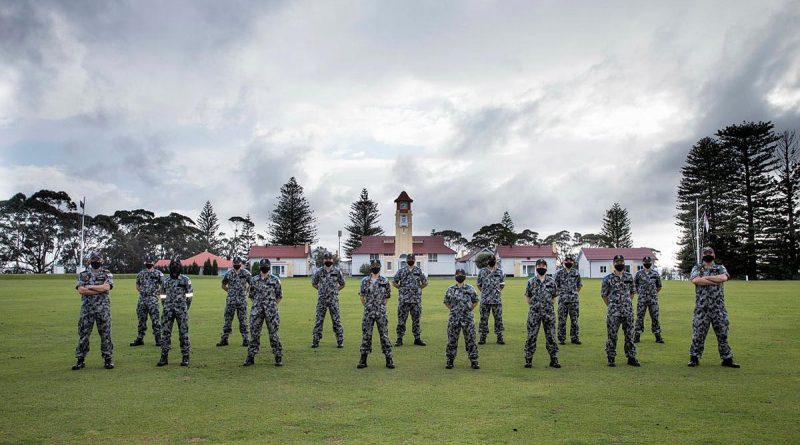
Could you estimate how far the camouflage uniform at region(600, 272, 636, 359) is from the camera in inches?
424

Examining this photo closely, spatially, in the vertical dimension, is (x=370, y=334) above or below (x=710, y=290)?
below

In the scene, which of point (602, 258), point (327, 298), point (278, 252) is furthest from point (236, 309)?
point (602, 258)

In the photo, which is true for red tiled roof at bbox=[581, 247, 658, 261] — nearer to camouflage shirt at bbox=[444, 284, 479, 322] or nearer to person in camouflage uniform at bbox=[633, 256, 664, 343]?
person in camouflage uniform at bbox=[633, 256, 664, 343]

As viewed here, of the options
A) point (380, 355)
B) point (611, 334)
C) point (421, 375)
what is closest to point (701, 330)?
point (611, 334)

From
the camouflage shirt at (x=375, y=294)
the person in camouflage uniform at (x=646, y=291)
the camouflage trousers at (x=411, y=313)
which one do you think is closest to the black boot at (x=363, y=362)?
the camouflage shirt at (x=375, y=294)

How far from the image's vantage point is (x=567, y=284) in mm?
14133

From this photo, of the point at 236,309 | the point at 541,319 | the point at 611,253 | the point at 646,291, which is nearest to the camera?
the point at 541,319

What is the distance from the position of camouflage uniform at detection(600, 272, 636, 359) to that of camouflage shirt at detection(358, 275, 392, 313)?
4194 millimetres

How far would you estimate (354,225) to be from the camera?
4131 inches

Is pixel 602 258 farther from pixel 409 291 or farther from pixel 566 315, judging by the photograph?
pixel 409 291

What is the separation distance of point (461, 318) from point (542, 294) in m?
1.69

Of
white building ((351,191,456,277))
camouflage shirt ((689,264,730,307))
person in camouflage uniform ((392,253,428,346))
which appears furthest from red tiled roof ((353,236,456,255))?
camouflage shirt ((689,264,730,307))

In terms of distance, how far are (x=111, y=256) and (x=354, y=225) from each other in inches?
1587

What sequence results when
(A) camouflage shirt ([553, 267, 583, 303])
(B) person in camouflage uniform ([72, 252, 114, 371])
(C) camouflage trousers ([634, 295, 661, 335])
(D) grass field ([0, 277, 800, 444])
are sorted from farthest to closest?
1. (C) camouflage trousers ([634, 295, 661, 335])
2. (A) camouflage shirt ([553, 267, 583, 303])
3. (B) person in camouflage uniform ([72, 252, 114, 371])
4. (D) grass field ([0, 277, 800, 444])
